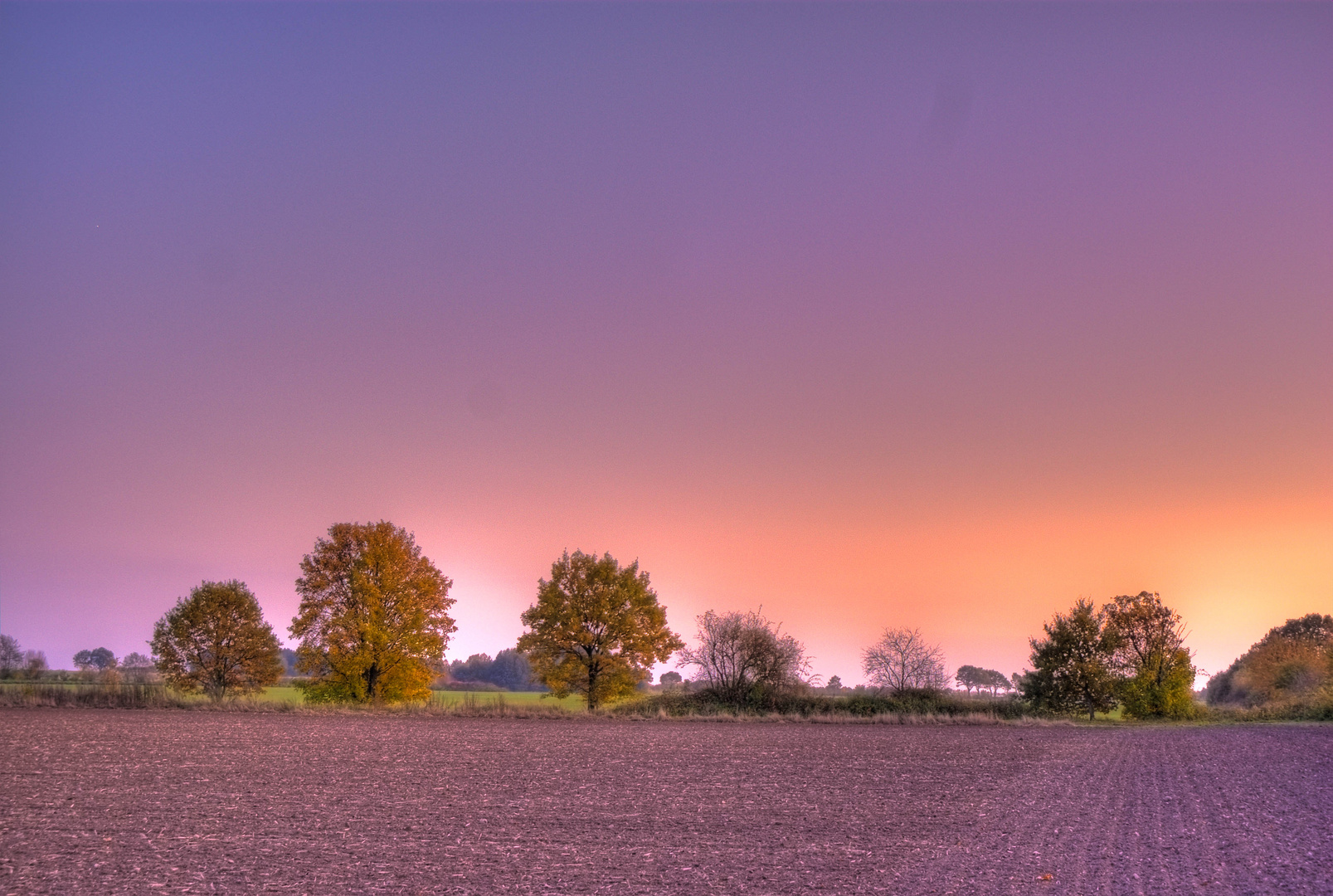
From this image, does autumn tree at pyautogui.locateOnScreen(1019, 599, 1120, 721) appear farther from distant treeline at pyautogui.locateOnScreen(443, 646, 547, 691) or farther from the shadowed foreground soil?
distant treeline at pyautogui.locateOnScreen(443, 646, 547, 691)

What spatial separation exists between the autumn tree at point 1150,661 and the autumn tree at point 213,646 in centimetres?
4648

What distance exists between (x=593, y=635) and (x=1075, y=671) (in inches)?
986

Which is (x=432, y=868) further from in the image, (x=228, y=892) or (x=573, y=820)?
(x=573, y=820)

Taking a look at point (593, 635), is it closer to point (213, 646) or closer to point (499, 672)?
point (213, 646)

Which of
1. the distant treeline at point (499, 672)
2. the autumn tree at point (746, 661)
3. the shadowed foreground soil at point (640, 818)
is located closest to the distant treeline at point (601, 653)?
the autumn tree at point (746, 661)

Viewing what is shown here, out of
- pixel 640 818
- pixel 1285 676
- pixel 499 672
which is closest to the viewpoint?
pixel 640 818

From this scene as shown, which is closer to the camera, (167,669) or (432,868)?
(432,868)

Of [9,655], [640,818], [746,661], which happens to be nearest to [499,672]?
[9,655]

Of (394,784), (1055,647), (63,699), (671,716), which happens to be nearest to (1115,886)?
(394,784)

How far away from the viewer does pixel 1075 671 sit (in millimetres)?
46969

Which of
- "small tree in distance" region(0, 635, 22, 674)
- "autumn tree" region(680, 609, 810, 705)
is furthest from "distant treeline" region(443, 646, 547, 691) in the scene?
"autumn tree" region(680, 609, 810, 705)

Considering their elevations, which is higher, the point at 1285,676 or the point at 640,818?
the point at 1285,676

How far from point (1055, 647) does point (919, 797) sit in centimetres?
Result: 3474

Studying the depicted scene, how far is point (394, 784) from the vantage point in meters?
17.2
